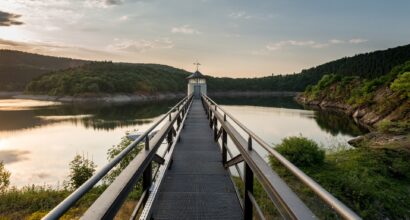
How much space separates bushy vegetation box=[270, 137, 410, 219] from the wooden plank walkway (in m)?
4.42

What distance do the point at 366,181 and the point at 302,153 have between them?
388 cm

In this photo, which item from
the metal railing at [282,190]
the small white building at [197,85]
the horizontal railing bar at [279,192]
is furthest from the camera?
the small white building at [197,85]

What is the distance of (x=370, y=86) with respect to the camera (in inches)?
2128

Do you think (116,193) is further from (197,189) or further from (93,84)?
(93,84)

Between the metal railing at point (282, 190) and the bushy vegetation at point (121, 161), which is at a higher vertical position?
the metal railing at point (282, 190)

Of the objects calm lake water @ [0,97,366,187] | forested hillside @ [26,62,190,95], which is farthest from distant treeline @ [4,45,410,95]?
calm lake water @ [0,97,366,187]

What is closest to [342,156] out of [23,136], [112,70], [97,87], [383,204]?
[383,204]

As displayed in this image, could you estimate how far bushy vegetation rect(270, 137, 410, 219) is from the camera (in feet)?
36.9

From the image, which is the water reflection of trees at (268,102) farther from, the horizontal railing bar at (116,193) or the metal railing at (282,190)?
the horizontal railing bar at (116,193)

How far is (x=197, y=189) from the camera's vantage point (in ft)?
20.4

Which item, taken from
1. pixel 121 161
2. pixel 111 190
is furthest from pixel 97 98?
pixel 111 190

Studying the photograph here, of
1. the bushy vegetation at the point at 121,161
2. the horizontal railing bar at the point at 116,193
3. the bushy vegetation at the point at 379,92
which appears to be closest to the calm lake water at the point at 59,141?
the bushy vegetation at the point at 121,161

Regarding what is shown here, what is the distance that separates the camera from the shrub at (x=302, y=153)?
1611 centimetres

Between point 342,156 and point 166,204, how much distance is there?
1646cm
